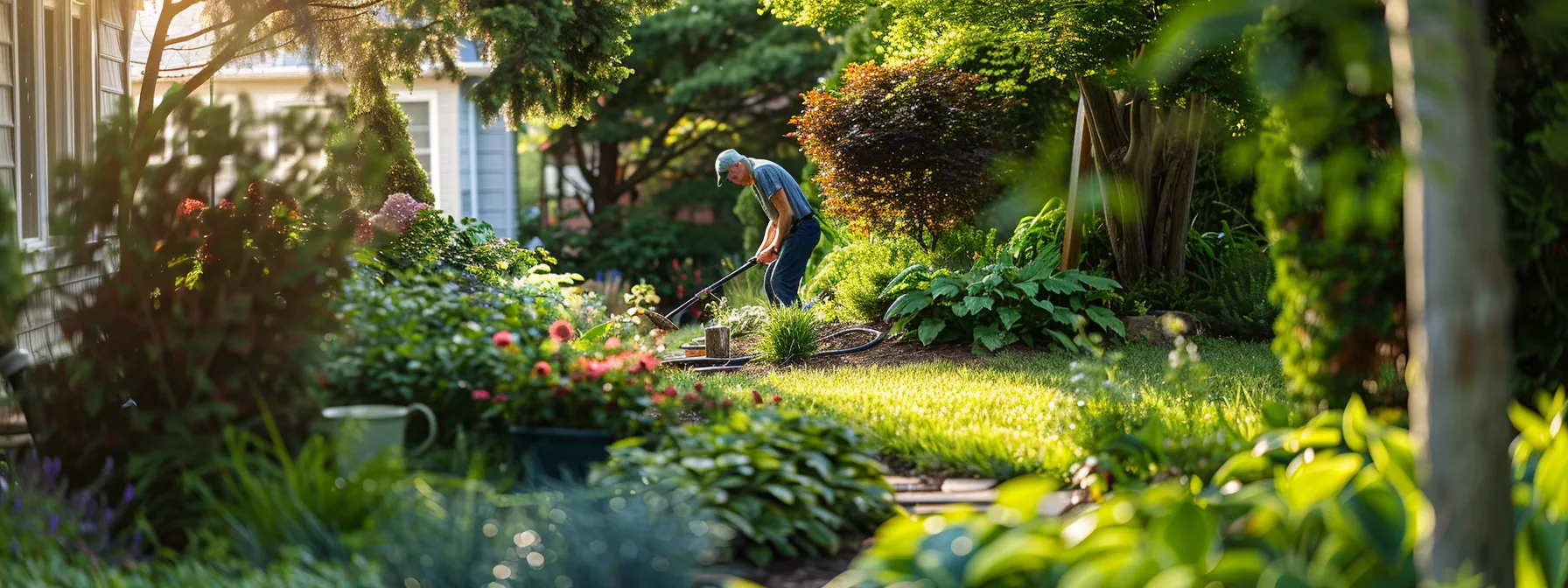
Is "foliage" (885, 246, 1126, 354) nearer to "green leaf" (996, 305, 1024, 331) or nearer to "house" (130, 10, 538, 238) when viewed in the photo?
"green leaf" (996, 305, 1024, 331)

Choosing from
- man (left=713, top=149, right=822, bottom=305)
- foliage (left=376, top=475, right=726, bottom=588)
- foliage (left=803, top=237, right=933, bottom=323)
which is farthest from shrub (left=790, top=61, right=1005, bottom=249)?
foliage (left=376, top=475, right=726, bottom=588)

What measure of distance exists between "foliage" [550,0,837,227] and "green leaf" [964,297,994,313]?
30.1 feet

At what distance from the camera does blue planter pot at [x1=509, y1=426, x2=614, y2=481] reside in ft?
12.4

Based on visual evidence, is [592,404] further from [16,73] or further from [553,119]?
[553,119]

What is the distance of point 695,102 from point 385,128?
8.92 m

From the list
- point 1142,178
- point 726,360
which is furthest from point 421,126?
point 1142,178

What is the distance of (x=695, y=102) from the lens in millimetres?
18828

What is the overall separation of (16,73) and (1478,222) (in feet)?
22.1

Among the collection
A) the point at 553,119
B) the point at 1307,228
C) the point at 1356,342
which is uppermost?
the point at 553,119

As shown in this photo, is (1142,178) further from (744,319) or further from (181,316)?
(181,316)

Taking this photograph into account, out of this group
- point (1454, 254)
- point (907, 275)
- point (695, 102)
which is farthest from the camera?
point (695, 102)

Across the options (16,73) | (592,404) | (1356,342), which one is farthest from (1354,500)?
(16,73)

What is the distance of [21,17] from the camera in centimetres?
659

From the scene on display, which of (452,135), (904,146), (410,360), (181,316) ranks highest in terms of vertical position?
(452,135)
